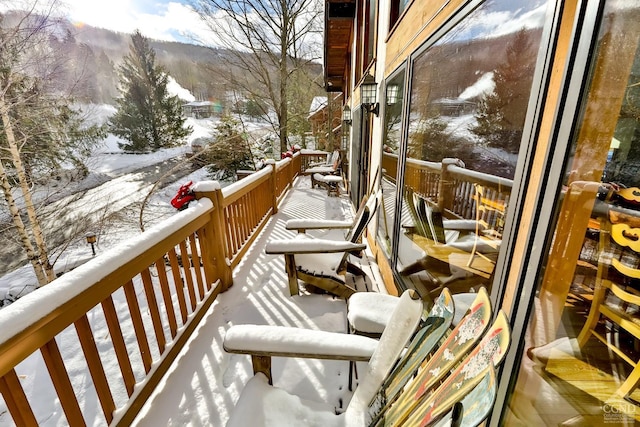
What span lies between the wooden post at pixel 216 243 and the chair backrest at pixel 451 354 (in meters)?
2.05

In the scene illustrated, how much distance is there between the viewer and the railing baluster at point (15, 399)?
3.06 feet

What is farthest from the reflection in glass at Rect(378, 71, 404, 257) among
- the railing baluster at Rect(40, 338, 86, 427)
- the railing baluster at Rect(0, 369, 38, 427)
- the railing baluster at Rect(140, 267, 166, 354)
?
the railing baluster at Rect(0, 369, 38, 427)

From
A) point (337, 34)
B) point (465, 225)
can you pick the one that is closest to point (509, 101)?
point (465, 225)

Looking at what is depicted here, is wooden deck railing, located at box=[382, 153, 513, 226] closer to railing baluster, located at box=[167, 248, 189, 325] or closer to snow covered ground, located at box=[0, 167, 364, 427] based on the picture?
snow covered ground, located at box=[0, 167, 364, 427]

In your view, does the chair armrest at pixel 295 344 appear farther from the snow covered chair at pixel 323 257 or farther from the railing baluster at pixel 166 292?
the snow covered chair at pixel 323 257

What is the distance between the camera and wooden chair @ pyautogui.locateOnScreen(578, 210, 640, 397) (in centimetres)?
126

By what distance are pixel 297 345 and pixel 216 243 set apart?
1646mm

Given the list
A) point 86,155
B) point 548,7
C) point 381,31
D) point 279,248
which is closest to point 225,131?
point 86,155

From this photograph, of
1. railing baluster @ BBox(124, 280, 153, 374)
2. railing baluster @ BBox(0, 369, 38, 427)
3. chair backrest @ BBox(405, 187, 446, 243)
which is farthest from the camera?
chair backrest @ BBox(405, 187, 446, 243)

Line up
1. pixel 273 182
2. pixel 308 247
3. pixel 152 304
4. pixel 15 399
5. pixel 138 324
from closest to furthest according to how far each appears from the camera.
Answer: pixel 15 399 → pixel 138 324 → pixel 152 304 → pixel 308 247 → pixel 273 182

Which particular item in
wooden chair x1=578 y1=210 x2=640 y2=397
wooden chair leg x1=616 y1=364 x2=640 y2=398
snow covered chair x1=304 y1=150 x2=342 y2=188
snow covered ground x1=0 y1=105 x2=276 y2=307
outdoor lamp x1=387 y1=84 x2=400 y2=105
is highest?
outdoor lamp x1=387 y1=84 x2=400 y2=105

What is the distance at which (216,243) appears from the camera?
8.50 feet

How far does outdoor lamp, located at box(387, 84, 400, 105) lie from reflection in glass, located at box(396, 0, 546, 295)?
49cm

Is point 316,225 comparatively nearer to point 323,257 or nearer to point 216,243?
point 323,257
